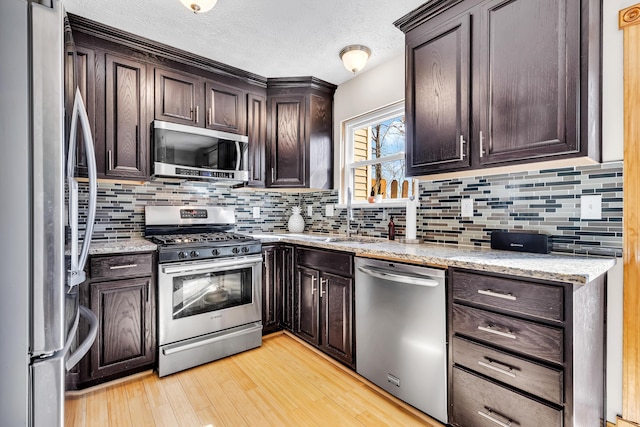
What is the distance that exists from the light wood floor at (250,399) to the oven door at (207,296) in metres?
0.30

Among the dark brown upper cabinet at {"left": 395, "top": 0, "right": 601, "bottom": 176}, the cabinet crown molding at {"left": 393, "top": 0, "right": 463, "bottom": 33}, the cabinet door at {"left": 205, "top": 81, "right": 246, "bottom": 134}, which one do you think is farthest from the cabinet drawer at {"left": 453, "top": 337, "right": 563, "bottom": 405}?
the cabinet door at {"left": 205, "top": 81, "right": 246, "bottom": 134}

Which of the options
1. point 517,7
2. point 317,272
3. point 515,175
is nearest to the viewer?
point 517,7

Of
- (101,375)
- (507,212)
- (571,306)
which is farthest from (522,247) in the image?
(101,375)

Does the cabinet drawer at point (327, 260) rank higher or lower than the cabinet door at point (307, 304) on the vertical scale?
higher

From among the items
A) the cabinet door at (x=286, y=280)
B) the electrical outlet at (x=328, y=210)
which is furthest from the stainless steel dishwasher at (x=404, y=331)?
the electrical outlet at (x=328, y=210)

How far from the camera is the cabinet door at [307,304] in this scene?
2.49 metres

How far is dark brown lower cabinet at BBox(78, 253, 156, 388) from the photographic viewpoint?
1995 millimetres

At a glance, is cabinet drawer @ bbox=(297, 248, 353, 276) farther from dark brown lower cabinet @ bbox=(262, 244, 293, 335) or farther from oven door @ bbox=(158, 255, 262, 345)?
oven door @ bbox=(158, 255, 262, 345)

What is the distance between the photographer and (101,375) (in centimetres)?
202

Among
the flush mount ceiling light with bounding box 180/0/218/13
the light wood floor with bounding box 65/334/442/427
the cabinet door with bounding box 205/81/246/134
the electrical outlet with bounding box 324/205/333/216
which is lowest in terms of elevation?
the light wood floor with bounding box 65/334/442/427

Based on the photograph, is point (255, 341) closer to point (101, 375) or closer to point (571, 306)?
point (101, 375)

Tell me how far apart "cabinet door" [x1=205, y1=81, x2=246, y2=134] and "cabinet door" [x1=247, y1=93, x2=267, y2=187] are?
0.08m

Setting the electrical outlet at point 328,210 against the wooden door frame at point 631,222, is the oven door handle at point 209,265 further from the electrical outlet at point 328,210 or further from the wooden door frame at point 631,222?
the wooden door frame at point 631,222

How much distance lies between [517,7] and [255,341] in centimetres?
277
